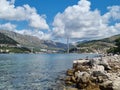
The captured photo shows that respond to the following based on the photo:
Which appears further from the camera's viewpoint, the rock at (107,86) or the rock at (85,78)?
the rock at (85,78)

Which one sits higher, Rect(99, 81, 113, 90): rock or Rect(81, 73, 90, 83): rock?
Rect(81, 73, 90, 83): rock

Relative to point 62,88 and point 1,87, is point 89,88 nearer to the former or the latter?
point 62,88

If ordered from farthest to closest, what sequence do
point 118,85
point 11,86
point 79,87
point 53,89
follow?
point 11,86
point 53,89
point 79,87
point 118,85

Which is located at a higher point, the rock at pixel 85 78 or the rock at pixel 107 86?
the rock at pixel 85 78

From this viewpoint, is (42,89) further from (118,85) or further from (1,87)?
(118,85)

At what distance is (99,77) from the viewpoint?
1924 inches

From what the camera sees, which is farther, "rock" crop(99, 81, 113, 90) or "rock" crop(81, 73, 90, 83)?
"rock" crop(81, 73, 90, 83)

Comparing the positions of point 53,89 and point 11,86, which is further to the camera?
point 11,86

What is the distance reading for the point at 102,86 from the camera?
140ft

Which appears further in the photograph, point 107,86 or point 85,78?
point 85,78

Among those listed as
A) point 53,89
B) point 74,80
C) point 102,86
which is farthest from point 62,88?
point 102,86

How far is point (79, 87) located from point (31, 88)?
9514 mm

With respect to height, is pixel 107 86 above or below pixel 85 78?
below

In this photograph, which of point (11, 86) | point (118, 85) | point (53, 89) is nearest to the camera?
point (118, 85)
